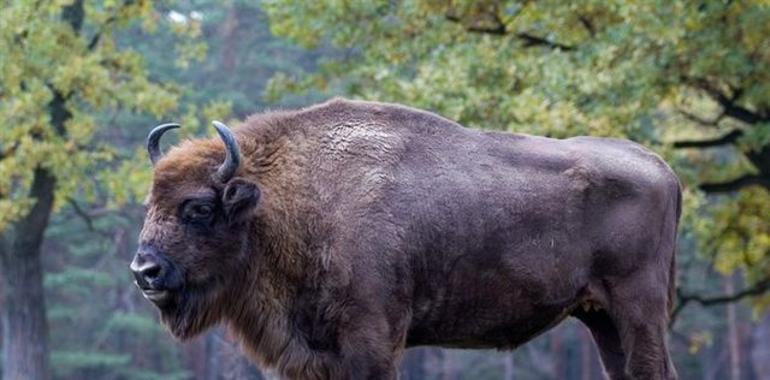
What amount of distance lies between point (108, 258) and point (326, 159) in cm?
3134

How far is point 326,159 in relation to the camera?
24.4 feet

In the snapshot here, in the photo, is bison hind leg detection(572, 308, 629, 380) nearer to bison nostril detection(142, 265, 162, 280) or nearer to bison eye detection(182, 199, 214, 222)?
bison eye detection(182, 199, 214, 222)

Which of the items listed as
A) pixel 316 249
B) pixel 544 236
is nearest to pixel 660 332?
pixel 544 236

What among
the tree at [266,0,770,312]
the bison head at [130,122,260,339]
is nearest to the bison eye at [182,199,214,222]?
the bison head at [130,122,260,339]

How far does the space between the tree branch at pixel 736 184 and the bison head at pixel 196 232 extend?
14003mm

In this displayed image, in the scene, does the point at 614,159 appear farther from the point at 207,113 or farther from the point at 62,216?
the point at 62,216

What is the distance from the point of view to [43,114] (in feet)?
59.9

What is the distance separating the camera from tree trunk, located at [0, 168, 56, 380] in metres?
20.3

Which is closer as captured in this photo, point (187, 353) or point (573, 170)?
point (573, 170)

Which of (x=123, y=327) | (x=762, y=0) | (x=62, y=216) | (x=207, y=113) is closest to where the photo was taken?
(x=762, y=0)

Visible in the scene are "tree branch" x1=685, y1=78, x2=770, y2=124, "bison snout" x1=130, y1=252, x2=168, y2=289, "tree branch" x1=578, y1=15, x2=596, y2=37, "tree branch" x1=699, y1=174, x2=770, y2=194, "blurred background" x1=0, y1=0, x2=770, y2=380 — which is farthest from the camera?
"tree branch" x1=699, y1=174, x2=770, y2=194

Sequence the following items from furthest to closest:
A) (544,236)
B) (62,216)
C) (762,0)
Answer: (62,216)
(762,0)
(544,236)

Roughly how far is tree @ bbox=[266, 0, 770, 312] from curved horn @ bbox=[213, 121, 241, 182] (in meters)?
8.23

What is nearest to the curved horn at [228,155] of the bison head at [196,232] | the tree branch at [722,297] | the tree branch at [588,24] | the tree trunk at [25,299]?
the bison head at [196,232]
